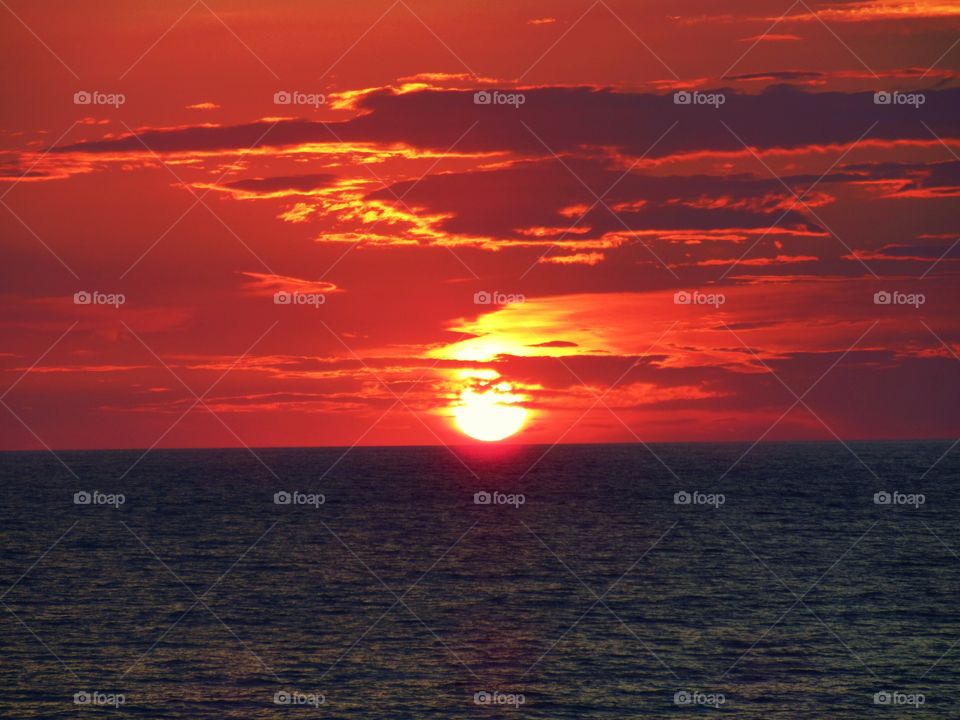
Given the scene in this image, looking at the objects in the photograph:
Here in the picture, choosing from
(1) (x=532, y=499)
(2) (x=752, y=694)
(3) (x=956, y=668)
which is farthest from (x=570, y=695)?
(1) (x=532, y=499)

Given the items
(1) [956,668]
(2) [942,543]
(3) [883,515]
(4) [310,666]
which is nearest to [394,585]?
(4) [310,666]

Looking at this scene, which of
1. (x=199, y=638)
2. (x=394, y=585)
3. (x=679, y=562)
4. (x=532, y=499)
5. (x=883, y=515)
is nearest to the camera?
(x=199, y=638)

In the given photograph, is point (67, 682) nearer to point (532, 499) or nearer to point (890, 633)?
point (890, 633)

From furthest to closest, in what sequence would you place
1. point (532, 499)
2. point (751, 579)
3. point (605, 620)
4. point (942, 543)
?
1. point (532, 499)
2. point (942, 543)
3. point (751, 579)
4. point (605, 620)

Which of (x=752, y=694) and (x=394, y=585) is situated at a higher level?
(x=394, y=585)

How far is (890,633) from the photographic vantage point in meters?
62.4

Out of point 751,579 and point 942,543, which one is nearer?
point 751,579

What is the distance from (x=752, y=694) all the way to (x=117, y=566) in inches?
1954

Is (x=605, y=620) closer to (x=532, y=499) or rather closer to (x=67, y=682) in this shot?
(x=67, y=682)

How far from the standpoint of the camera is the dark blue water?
163 ft

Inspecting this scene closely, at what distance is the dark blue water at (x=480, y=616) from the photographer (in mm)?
49656

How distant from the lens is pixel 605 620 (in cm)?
6462

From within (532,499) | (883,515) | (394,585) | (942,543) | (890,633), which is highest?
(532,499)

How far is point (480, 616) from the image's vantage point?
215 ft
